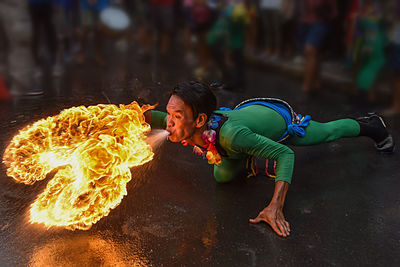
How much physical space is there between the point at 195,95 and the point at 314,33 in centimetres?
374

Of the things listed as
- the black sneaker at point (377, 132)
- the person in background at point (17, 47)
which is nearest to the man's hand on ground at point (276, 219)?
the black sneaker at point (377, 132)

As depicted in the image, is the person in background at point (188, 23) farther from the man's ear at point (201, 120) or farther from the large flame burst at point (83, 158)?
the man's ear at point (201, 120)

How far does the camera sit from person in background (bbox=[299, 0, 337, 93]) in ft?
18.9

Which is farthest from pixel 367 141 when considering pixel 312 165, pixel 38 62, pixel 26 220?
pixel 38 62

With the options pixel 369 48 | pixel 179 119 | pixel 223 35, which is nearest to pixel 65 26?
pixel 223 35

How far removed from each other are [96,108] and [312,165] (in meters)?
2.09

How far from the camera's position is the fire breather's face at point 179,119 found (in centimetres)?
280

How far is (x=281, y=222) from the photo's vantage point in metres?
2.85

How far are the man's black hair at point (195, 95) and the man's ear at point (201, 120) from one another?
2 cm

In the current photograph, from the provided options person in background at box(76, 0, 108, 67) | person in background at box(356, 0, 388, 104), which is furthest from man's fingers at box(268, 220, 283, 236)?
person in background at box(76, 0, 108, 67)

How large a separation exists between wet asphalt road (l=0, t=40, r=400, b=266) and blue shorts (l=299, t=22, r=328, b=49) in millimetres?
2048

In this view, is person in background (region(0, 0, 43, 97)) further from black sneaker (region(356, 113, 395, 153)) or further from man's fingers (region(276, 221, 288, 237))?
black sneaker (region(356, 113, 395, 153))

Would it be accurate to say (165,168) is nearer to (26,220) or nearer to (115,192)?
(115,192)

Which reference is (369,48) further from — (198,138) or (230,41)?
(198,138)
